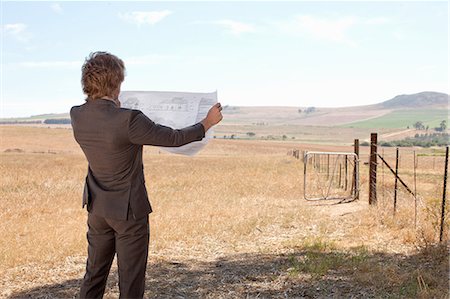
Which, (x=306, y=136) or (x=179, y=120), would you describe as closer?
(x=179, y=120)

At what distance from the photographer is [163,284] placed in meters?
6.22

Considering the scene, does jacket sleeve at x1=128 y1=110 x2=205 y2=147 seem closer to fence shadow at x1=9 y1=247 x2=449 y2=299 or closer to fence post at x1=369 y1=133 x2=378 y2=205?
fence shadow at x1=9 y1=247 x2=449 y2=299

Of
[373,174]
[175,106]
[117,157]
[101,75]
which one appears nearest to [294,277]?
[175,106]

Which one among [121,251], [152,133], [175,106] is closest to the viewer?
[152,133]

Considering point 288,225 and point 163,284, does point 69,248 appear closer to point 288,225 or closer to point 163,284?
point 163,284

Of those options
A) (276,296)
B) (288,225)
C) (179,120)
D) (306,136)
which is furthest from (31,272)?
(306,136)

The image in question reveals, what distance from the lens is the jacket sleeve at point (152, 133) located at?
340cm

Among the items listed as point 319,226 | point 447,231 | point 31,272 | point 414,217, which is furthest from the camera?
point 319,226

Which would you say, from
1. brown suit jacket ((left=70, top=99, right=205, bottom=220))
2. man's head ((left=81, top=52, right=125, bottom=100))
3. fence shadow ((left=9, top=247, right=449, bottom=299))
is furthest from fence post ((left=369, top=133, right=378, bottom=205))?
man's head ((left=81, top=52, right=125, bottom=100))

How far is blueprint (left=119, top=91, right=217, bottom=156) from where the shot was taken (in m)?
4.26

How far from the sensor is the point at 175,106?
14.4 feet

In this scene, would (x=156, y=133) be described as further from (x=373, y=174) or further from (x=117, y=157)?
(x=373, y=174)

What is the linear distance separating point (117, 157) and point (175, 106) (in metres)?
1.00

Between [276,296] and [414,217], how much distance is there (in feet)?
14.7
